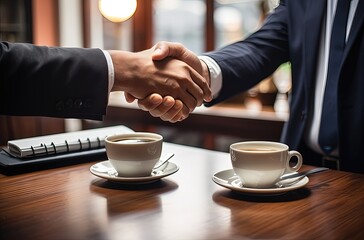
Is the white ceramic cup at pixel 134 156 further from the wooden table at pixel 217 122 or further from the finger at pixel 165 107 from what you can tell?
the wooden table at pixel 217 122

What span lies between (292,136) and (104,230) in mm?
1062

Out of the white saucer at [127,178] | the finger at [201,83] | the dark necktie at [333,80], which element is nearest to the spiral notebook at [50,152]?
the white saucer at [127,178]

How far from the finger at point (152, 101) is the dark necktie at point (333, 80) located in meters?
0.55

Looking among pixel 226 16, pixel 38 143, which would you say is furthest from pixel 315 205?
pixel 226 16

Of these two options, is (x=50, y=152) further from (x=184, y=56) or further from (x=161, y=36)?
(x=161, y=36)

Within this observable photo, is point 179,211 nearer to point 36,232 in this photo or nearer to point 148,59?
point 36,232

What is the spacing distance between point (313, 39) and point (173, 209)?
0.99m

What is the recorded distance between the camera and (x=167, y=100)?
1451 millimetres

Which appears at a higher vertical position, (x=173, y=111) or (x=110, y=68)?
(x=110, y=68)

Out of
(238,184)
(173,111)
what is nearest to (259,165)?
(238,184)

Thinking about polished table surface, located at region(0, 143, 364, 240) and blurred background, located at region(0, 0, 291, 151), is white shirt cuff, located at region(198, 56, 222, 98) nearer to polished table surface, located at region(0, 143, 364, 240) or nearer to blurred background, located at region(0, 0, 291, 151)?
polished table surface, located at region(0, 143, 364, 240)

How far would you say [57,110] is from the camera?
116 centimetres

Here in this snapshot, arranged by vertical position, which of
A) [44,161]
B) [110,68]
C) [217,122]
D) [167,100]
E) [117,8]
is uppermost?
[117,8]

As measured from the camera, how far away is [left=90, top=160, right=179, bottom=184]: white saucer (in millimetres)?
1046
